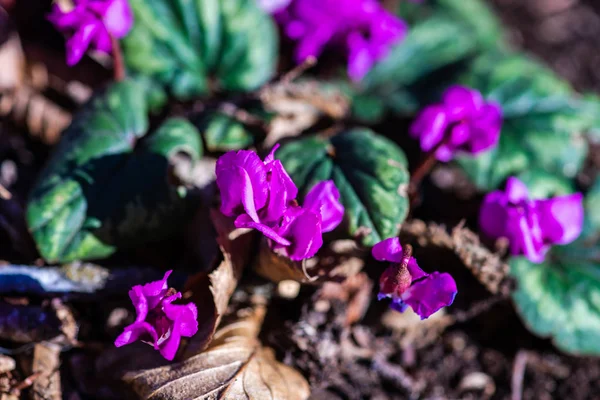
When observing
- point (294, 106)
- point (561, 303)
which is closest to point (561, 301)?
point (561, 303)

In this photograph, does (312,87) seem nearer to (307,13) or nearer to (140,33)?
(307,13)

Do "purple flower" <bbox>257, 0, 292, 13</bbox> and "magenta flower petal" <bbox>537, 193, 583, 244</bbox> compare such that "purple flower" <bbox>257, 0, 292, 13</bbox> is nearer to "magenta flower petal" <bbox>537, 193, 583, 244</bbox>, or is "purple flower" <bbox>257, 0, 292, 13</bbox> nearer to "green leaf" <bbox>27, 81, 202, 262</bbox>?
"green leaf" <bbox>27, 81, 202, 262</bbox>

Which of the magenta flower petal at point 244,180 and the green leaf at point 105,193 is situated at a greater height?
the magenta flower petal at point 244,180

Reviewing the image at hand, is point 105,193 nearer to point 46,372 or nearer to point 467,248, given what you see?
point 46,372

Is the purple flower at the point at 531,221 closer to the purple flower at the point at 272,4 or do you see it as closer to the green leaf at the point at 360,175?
the green leaf at the point at 360,175

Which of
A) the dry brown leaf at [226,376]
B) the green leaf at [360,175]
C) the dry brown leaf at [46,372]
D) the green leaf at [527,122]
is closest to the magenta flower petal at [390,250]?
the green leaf at [360,175]

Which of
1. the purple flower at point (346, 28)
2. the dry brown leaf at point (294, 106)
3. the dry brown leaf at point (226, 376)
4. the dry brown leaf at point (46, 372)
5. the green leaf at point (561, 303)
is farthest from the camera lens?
the purple flower at point (346, 28)

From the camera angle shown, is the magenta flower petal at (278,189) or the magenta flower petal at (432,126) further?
the magenta flower petal at (432,126)
